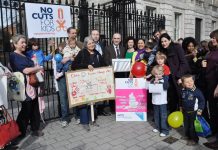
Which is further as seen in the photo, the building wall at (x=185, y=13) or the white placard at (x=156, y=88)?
the building wall at (x=185, y=13)

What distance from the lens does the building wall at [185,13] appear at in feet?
52.9

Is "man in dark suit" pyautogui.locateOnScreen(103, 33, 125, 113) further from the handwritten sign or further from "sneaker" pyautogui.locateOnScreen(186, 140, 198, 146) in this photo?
"sneaker" pyautogui.locateOnScreen(186, 140, 198, 146)

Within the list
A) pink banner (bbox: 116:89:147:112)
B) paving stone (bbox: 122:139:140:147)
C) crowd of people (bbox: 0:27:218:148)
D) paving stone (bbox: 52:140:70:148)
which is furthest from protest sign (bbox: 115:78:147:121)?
paving stone (bbox: 52:140:70:148)

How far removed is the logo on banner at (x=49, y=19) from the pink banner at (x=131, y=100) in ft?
7.15

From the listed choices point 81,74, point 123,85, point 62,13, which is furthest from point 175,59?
point 62,13

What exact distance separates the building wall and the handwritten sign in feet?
33.0

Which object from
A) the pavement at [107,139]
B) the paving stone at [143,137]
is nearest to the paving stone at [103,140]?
the pavement at [107,139]

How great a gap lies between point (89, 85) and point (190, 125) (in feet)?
7.11

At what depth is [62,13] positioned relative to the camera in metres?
5.73

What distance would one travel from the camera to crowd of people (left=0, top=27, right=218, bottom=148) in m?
4.13

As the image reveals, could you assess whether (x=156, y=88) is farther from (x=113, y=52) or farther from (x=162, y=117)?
(x=113, y=52)

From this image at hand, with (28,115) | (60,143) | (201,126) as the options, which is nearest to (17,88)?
(28,115)

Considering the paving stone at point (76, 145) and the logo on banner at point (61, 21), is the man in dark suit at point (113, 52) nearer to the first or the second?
the logo on banner at point (61, 21)

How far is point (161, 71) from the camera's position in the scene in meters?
4.33
